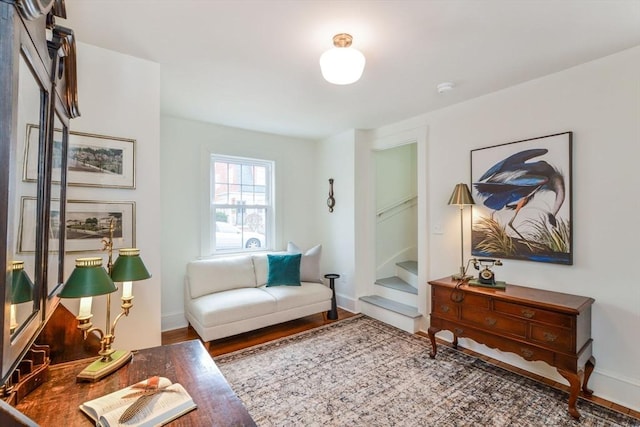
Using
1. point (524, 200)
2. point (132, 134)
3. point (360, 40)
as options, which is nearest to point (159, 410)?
point (132, 134)

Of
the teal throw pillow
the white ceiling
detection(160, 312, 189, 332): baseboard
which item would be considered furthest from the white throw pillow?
the white ceiling

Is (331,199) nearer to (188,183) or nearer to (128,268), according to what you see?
(188,183)

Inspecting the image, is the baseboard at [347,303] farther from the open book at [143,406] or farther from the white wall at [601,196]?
the open book at [143,406]

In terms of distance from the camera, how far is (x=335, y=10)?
5.51 ft

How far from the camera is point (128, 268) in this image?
140 centimetres

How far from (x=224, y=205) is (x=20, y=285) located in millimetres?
3325

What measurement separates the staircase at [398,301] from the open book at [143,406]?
2.81m

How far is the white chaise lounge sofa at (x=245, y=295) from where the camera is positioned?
3008 millimetres

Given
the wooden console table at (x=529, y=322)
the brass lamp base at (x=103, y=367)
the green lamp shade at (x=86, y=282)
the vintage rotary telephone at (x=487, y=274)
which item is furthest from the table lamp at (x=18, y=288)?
the vintage rotary telephone at (x=487, y=274)

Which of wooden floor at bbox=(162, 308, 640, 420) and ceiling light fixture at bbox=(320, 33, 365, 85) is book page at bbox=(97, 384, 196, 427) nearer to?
ceiling light fixture at bbox=(320, 33, 365, 85)

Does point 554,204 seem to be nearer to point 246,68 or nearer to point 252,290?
point 246,68

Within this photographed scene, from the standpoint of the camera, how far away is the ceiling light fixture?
1835 mm

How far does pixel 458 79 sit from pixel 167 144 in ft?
10.3

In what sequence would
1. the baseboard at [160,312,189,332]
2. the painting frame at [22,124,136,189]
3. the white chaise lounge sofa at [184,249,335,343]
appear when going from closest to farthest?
the painting frame at [22,124,136,189] → the white chaise lounge sofa at [184,249,335,343] → the baseboard at [160,312,189,332]
